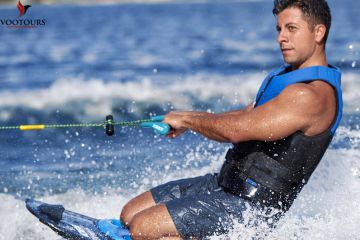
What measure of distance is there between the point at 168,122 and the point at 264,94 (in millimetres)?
686

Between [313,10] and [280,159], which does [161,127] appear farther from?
[313,10]

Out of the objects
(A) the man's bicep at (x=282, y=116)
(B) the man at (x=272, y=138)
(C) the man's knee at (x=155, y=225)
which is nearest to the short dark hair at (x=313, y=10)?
(B) the man at (x=272, y=138)

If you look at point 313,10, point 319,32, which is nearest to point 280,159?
point 319,32

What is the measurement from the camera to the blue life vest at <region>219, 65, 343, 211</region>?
15.1 ft

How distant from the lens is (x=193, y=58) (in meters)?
20.6

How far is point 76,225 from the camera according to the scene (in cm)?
505

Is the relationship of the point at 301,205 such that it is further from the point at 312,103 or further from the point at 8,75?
the point at 8,75

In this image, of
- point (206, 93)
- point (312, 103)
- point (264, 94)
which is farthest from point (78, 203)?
point (206, 93)

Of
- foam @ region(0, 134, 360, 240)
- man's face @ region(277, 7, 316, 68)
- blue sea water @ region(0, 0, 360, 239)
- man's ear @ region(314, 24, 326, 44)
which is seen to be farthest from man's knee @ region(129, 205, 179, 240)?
man's ear @ region(314, 24, 326, 44)

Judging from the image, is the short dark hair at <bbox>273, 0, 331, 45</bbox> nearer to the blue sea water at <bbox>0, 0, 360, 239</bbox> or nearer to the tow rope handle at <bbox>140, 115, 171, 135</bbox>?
the tow rope handle at <bbox>140, 115, 171, 135</bbox>

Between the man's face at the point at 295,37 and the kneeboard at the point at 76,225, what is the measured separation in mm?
1685

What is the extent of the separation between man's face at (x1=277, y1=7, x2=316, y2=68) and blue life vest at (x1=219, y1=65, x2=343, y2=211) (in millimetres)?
102

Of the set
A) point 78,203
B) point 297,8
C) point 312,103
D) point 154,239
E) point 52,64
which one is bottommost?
point 52,64

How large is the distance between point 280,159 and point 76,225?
5.09 feet
